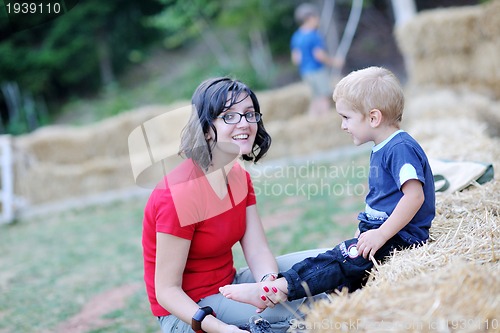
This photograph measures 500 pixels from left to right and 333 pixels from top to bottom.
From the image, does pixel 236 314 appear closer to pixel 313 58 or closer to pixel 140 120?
pixel 313 58

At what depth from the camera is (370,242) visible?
78.5 inches

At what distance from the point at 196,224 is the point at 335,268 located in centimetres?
55

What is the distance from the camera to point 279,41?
14164 mm

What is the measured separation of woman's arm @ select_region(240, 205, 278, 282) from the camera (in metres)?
2.26

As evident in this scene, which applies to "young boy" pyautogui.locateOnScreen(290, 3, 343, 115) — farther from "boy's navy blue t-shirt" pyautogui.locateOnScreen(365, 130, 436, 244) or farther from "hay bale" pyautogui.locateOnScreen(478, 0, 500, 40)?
"boy's navy blue t-shirt" pyautogui.locateOnScreen(365, 130, 436, 244)

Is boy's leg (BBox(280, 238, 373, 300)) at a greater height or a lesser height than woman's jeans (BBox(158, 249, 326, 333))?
greater

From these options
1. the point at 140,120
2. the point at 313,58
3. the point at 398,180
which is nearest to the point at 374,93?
the point at 398,180

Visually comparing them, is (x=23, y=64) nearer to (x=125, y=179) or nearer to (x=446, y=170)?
(x=125, y=179)

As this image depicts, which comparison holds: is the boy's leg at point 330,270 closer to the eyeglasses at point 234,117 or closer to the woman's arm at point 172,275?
the woman's arm at point 172,275

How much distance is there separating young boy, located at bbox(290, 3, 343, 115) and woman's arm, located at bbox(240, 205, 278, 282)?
547cm

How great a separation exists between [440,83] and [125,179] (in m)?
5.07

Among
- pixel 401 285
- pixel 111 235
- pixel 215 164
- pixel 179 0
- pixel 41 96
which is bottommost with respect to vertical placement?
pixel 111 235

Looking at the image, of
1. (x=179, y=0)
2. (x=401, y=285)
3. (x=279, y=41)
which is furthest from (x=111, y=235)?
(x=279, y=41)

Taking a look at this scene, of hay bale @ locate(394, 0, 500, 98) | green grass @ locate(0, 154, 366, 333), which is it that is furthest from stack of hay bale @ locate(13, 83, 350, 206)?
hay bale @ locate(394, 0, 500, 98)
